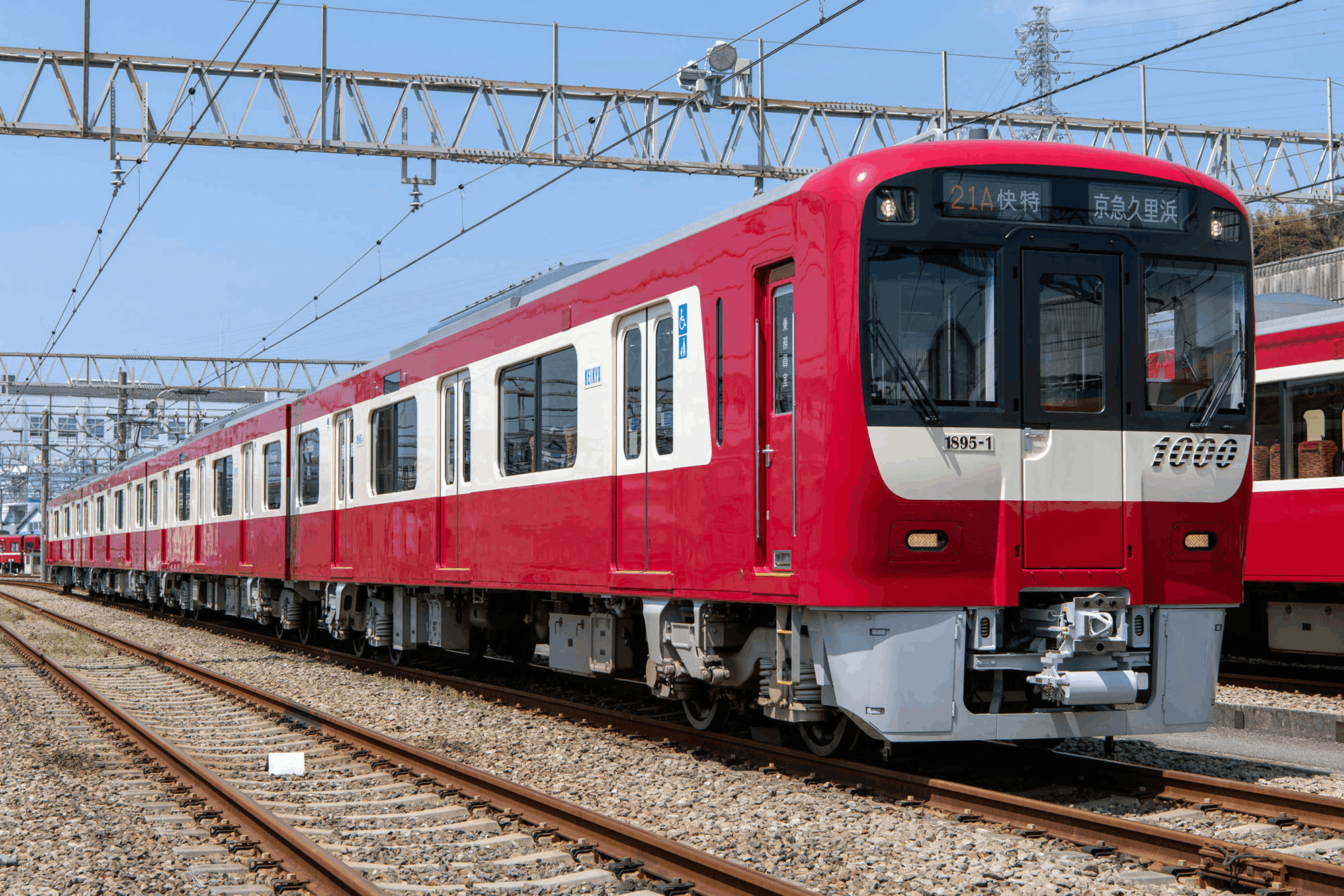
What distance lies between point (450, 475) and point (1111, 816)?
766cm

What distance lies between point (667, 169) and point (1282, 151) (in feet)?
45.5

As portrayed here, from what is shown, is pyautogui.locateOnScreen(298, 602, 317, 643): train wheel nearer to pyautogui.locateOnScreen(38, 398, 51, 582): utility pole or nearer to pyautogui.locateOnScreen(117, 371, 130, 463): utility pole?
pyautogui.locateOnScreen(117, 371, 130, 463): utility pole

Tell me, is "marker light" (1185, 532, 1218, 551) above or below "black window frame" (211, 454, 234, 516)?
below

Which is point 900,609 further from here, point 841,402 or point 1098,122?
point 1098,122

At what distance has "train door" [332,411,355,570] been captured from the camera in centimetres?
1593

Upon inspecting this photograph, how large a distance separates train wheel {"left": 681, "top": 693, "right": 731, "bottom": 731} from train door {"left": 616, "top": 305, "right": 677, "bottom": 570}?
3.52 feet

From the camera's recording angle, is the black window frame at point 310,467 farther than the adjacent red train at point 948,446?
Yes

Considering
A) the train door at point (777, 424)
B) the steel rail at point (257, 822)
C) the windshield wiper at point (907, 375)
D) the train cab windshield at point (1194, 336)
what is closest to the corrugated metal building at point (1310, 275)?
the train cab windshield at point (1194, 336)

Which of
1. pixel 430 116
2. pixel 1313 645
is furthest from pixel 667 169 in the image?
pixel 1313 645

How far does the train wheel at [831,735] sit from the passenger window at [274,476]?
12056 millimetres

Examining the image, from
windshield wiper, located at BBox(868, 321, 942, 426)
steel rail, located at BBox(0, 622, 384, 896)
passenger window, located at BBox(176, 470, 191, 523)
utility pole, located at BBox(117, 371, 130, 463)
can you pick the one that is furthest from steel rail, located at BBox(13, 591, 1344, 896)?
utility pole, located at BBox(117, 371, 130, 463)

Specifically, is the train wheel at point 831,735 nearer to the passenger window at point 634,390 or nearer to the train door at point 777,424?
the train door at point 777,424

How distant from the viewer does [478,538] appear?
1209 centimetres

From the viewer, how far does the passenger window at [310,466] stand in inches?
682
